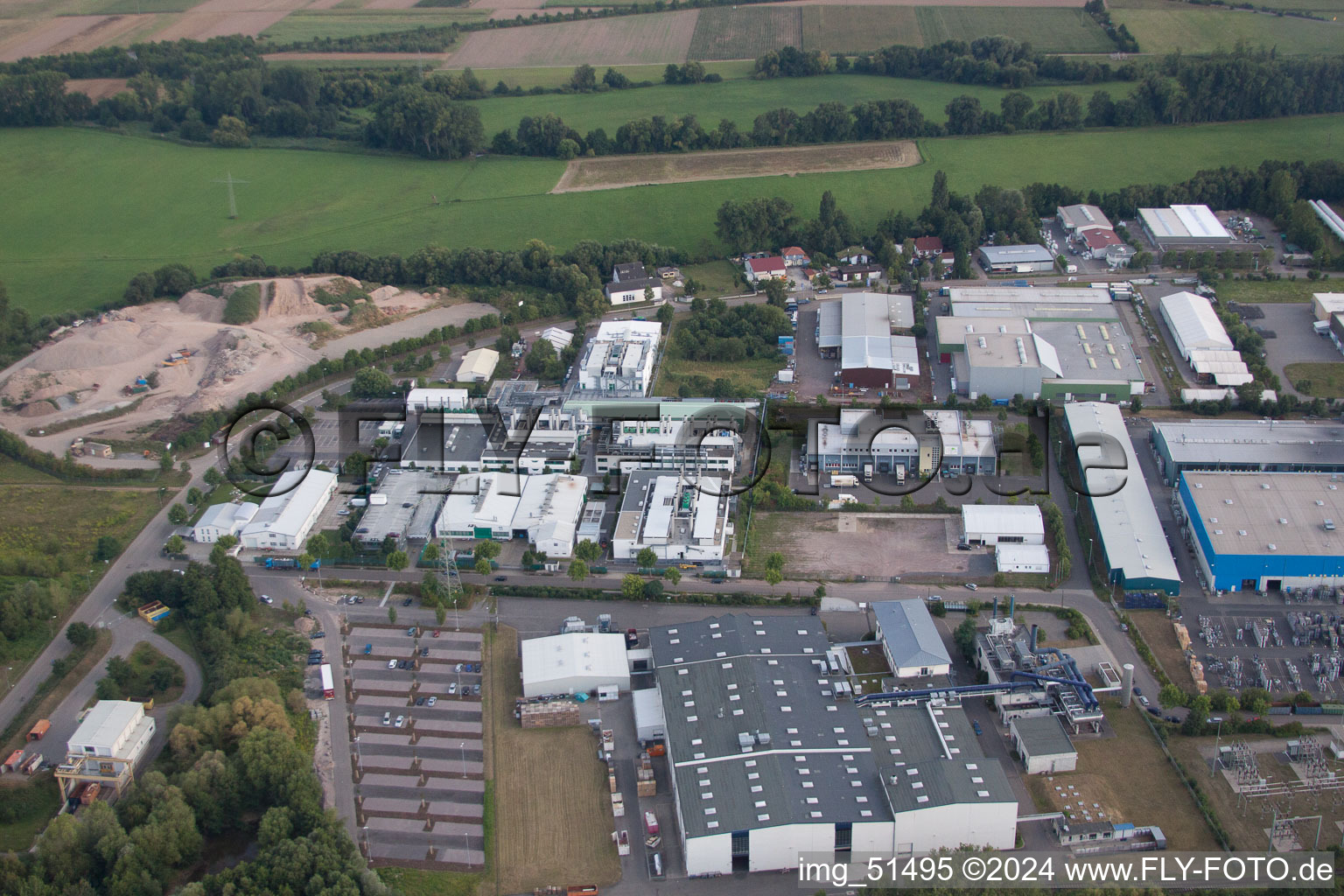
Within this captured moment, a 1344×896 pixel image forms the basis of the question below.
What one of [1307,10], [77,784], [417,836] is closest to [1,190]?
[77,784]

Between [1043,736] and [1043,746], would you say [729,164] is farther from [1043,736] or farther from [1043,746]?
[1043,746]

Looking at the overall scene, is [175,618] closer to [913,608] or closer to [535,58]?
[913,608]

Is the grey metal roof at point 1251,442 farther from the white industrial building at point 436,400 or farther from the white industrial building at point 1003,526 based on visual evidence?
the white industrial building at point 436,400

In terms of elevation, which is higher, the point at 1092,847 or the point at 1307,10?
the point at 1307,10

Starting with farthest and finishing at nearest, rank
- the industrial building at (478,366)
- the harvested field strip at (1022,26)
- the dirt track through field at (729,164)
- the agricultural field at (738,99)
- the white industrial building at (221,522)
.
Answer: the harvested field strip at (1022,26) → the agricultural field at (738,99) → the dirt track through field at (729,164) → the industrial building at (478,366) → the white industrial building at (221,522)

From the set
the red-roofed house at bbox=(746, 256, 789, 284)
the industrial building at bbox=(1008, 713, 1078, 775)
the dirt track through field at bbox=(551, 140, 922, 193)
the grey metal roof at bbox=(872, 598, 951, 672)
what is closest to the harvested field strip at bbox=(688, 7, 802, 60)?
the dirt track through field at bbox=(551, 140, 922, 193)

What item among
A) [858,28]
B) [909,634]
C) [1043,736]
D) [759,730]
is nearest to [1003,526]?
[909,634]

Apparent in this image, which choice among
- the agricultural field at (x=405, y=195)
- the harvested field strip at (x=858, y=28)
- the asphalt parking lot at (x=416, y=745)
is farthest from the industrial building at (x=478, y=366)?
the harvested field strip at (x=858, y=28)
